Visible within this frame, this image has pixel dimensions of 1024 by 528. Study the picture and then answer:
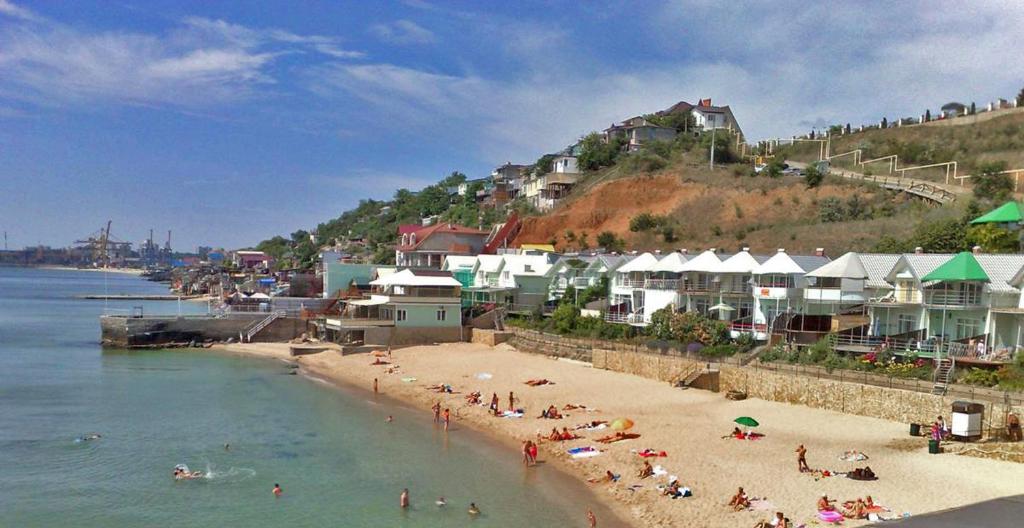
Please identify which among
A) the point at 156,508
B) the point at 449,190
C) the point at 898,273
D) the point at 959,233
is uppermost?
the point at 449,190

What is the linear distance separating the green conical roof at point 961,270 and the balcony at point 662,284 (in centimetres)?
1462

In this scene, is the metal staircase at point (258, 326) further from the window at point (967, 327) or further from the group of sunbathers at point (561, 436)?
the window at point (967, 327)

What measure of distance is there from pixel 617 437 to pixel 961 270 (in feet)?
54.5

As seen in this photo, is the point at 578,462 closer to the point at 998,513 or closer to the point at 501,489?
the point at 501,489

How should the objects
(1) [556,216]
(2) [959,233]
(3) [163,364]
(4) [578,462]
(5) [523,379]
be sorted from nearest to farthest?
(4) [578,462], (5) [523,379], (2) [959,233], (3) [163,364], (1) [556,216]

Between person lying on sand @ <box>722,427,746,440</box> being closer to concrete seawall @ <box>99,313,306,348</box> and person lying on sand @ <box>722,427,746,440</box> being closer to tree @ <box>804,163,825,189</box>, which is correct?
concrete seawall @ <box>99,313,306,348</box>

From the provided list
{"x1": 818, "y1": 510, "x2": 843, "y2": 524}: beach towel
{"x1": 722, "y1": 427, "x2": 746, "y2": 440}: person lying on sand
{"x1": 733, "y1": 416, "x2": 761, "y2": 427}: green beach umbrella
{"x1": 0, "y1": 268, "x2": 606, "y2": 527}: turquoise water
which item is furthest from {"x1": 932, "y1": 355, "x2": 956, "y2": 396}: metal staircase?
{"x1": 0, "y1": 268, "x2": 606, "y2": 527}: turquoise water

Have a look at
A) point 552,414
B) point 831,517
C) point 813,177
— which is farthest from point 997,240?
point 813,177

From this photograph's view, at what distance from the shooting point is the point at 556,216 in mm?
81125

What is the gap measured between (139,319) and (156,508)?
40649mm

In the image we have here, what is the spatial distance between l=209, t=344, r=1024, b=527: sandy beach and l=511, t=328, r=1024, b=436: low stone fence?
66cm

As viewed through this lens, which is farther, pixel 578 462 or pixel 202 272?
pixel 202 272

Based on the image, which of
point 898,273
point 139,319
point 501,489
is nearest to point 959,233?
point 898,273

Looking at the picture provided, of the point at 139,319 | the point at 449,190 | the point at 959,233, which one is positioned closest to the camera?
the point at 959,233
